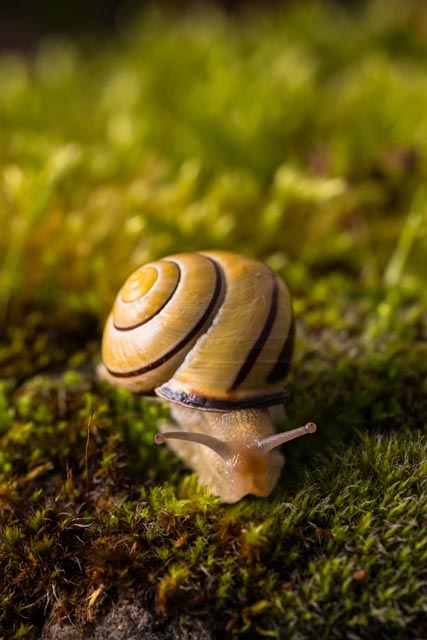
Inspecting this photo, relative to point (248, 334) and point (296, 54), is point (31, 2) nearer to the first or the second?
point (296, 54)

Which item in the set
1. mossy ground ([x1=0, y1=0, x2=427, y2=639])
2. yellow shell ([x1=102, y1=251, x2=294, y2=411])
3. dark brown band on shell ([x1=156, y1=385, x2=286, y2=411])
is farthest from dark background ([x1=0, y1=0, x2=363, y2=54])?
dark brown band on shell ([x1=156, y1=385, x2=286, y2=411])

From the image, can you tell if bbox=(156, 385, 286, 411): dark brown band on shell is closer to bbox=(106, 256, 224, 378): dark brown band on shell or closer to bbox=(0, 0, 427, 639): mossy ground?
bbox=(106, 256, 224, 378): dark brown band on shell

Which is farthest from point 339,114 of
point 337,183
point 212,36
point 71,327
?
point 71,327

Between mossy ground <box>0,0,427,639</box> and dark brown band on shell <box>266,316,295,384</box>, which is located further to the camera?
dark brown band on shell <box>266,316,295,384</box>

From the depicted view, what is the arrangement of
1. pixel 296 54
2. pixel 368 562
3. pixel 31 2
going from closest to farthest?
pixel 368 562 → pixel 296 54 → pixel 31 2

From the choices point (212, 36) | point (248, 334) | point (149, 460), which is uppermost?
point (212, 36)

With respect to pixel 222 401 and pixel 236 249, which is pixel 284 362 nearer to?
pixel 222 401

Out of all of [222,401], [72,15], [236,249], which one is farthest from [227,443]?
[72,15]
